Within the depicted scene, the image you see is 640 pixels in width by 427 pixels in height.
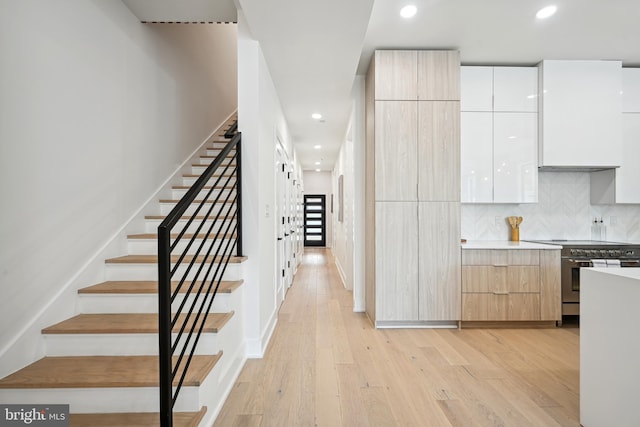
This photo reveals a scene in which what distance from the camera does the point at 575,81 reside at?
342 cm

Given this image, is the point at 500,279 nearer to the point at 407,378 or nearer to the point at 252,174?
the point at 407,378

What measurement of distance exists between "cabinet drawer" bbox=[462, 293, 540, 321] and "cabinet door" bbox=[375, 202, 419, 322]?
0.54 metres

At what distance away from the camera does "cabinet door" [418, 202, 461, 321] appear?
126 inches

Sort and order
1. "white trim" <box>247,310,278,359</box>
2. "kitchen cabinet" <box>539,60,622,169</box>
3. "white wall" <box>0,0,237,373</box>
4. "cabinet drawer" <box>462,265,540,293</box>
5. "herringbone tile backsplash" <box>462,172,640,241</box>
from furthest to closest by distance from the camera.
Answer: "herringbone tile backsplash" <box>462,172,640,241</box> → "kitchen cabinet" <box>539,60,622,169</box> → "cabinet drawer" <box>462,265,540,293</box> → "white trim" <box>247,310,278,359</box> → "white wall" <box>0,0,237,373</box>

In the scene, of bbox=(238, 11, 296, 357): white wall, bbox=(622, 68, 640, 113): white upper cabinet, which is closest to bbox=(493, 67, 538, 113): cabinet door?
bbox=(622, 68, 640, 113): white upper cabinet

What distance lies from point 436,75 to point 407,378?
2.79 m

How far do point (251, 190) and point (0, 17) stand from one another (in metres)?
1.64

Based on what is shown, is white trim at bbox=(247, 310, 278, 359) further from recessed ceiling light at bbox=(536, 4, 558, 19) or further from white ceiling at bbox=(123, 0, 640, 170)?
recessed ceiling light at bbox=(536, 4, 558, 19)

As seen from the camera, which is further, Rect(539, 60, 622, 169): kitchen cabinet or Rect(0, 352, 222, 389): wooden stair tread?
Rect(539, 60, 622, 169): kitchen cabinet

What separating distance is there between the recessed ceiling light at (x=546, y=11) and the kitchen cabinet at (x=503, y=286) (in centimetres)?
211

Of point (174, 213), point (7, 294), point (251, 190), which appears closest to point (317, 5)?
point (251, 190)

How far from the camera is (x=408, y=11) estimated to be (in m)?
2.62

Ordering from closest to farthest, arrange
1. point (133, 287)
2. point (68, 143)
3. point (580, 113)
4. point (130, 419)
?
point (130, 419) → point (68, 143) → point (133, 287) → point (580, 113)

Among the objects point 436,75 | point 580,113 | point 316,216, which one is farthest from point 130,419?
point 316,216
